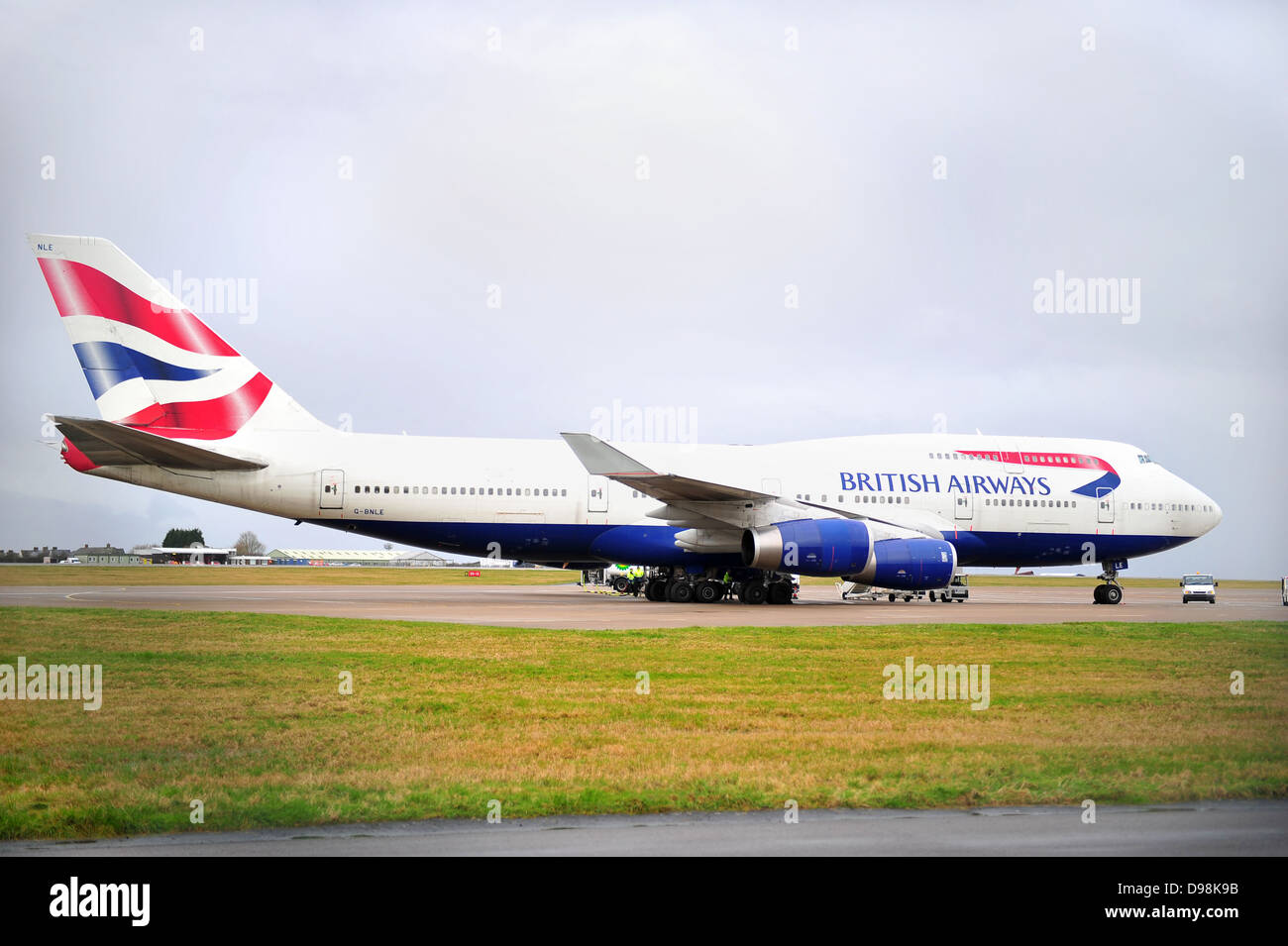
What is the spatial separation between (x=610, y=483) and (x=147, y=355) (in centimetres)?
1309

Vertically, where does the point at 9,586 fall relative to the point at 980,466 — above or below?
below

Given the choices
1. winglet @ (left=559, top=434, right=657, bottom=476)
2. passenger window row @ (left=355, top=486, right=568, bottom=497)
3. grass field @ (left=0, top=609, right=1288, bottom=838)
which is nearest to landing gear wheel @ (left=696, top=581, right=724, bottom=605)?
winglet @ (left=559, top=434, right=657, bottom=476)

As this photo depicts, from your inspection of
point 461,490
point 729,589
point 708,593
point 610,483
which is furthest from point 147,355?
point 729,589

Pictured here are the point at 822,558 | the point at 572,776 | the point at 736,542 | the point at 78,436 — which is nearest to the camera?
the point at 572,776

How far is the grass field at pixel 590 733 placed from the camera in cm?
730

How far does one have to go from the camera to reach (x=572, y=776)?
782 cm

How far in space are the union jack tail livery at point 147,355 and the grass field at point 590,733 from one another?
47.1ft

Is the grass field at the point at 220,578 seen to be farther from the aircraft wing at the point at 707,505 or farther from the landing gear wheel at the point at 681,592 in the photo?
the aircraft wing at the point at 707,505

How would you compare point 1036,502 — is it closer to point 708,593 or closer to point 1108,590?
point 1108,590

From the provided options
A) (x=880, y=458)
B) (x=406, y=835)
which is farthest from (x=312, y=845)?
(x=880, y=458)

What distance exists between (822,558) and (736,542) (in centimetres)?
337

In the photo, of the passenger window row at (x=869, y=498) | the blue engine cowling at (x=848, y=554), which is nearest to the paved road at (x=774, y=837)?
the blue engine cowling at (x=848, y=554)

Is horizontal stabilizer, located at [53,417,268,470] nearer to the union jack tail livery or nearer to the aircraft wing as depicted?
the union jack tail livery
